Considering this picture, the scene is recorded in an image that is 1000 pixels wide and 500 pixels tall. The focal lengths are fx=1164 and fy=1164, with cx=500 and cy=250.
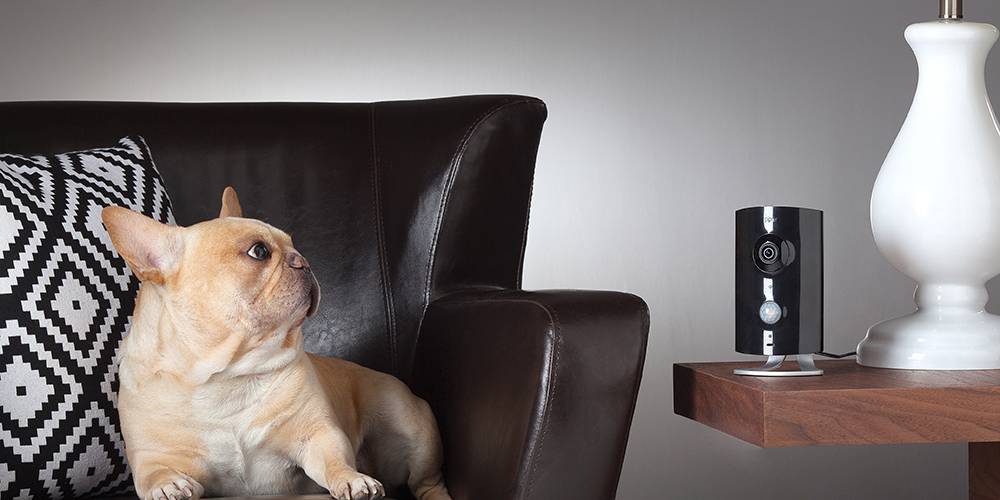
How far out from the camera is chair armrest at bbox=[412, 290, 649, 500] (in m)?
1.23

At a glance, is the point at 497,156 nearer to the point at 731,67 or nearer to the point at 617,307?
the point at 617,307

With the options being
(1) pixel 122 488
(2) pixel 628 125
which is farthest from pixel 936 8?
(1) pixel 122 488

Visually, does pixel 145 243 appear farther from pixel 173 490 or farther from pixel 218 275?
pixel 173 490

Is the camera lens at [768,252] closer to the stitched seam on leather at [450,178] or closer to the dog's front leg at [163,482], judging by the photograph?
the stitched seam on leather at [450,178]

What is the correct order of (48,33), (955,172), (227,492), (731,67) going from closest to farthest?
1. (227,492)
2. (955,172)
3. (48,33)
4. (731,67)

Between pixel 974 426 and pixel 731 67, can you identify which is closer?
pixel 974 426

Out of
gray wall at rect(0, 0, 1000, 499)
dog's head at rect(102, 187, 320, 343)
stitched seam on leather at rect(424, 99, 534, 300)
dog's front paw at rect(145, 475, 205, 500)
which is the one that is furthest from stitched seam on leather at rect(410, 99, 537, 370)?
gray wall at rect(0, 0, 1000, 499)

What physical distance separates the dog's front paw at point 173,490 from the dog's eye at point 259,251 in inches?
9.6

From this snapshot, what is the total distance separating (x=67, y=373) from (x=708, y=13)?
5.94 feet

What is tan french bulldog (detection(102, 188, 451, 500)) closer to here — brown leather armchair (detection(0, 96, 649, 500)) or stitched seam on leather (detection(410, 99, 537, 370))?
brown leather armchair (detection(0, 96, 649, 500))

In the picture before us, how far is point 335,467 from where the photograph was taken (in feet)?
4.09

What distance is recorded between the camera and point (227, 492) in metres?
1.30

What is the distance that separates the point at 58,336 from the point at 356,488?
0.40m

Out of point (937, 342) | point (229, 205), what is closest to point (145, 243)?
point (229, 205)
